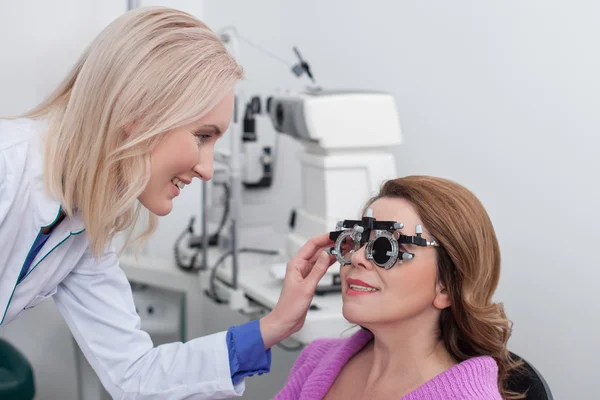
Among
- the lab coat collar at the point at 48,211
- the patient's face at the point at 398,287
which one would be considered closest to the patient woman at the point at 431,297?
the patient's face at the point at 398,287

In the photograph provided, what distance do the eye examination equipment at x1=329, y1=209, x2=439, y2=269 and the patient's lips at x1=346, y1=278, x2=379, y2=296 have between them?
0.04m

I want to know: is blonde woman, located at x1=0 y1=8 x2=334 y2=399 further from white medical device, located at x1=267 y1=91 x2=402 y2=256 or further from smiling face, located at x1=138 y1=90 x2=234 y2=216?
white medical device, located at x1=267 y1=91 x2=402 y2=256

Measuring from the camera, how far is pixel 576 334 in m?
1.91

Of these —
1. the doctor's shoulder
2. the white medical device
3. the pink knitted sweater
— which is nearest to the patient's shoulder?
the pink knitted sweater

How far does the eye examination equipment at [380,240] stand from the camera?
1314mm

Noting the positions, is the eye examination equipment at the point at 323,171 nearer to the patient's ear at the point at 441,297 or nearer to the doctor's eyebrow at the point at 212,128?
the patient's ear at the point at 441,297

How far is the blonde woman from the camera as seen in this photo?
3.89 ft

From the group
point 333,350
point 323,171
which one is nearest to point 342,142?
point 323,171

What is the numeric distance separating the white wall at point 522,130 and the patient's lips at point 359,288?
79 centimetres

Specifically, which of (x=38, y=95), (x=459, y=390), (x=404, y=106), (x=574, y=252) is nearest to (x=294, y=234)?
(x=404, y=106)

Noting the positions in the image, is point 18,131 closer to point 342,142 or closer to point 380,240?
point 380,240

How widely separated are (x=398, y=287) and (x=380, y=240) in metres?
0.09

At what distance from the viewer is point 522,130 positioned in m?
2.01

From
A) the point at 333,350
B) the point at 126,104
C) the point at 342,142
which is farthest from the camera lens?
the point at 342,142
